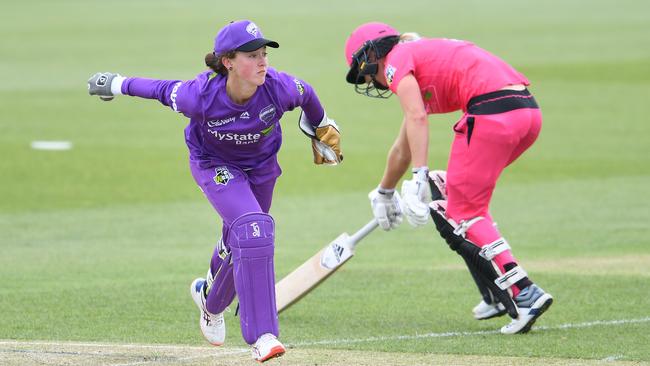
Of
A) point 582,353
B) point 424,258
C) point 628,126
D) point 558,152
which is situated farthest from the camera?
point 628,126

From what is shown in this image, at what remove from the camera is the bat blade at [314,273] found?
26.1 ft

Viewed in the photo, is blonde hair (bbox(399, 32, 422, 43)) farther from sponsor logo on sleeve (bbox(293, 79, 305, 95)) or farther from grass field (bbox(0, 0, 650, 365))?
grass field (bbox(0, 0, 650, 365))

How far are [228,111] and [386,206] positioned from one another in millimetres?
1999

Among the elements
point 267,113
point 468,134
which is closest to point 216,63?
point 267,113

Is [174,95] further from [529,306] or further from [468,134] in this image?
[529,306]

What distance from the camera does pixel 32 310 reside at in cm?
799

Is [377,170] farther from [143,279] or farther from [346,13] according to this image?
[346,13]

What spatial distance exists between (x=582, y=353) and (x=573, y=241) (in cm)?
493

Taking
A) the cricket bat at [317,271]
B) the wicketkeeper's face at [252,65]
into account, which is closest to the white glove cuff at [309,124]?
the wicketkeeper's face at [252,65]

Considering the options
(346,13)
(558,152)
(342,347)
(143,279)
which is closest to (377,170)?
(558,152)

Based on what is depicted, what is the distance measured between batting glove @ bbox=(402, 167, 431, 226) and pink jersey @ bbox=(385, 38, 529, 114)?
0.59 metres

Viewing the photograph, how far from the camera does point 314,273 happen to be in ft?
26.3

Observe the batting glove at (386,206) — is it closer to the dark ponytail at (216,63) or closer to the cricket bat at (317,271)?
the cricket bat at (317,271)

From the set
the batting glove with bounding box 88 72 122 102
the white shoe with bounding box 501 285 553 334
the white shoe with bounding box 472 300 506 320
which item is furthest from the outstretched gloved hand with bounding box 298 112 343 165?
the white shoe with bounding box 472 300 506 320
